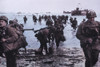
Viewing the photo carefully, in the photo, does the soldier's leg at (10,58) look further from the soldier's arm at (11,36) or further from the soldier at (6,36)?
the soldier's arm at (11,36)

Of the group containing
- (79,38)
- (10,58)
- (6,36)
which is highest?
(6,36)

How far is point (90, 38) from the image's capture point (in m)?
7.49

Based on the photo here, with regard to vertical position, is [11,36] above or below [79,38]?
above

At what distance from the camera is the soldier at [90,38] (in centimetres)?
749

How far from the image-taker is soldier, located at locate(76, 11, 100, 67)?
7488 millimetres

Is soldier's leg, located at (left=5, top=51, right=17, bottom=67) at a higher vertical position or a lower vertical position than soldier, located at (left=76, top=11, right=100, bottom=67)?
lower

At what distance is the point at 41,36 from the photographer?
13.1 m

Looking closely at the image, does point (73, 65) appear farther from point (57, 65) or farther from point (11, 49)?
point (11, 49)

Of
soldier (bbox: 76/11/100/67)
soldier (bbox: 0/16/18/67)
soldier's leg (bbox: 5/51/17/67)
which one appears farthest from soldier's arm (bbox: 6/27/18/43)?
soldier (bbox: 76/11/100/67)

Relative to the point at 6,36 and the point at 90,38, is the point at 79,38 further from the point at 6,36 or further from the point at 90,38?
the point at 6,36

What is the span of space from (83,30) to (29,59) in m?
5.50

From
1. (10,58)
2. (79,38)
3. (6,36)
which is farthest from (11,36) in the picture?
(79,38)

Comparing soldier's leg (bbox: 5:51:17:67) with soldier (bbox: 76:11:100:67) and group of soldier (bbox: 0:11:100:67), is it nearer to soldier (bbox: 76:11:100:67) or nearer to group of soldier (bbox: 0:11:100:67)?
group of soldier (bbox: 0:11:100:67)

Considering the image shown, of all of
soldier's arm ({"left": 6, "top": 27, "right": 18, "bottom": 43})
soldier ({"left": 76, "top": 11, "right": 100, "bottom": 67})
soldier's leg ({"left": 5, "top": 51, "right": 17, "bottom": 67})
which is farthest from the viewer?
soldier ({"left": 76, "top": 11, "right": 100, "bottom": 67})
